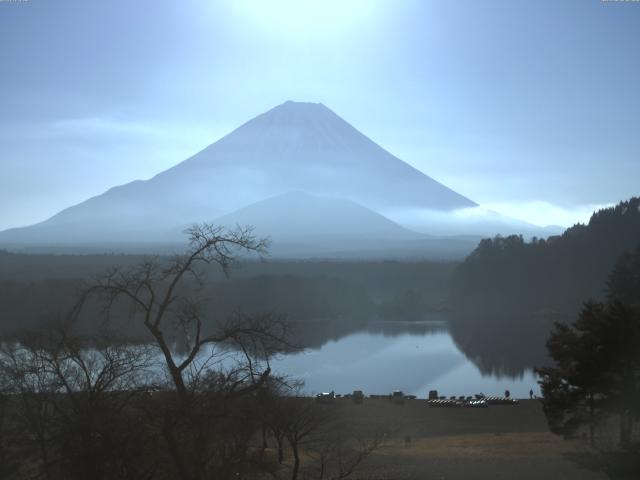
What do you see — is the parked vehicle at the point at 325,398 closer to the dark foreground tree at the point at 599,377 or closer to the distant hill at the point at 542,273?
the dark foreground tree at the point at 599,377

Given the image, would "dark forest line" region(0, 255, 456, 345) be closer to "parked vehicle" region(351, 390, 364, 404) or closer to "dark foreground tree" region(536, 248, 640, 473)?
"parked vehicle" region(351, 390, 364, 404)

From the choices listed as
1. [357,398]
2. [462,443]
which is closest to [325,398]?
[357,398]

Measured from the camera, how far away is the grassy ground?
25.4 ft

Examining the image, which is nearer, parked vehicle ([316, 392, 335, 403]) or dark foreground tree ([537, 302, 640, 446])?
dark foreground tree ([537, 302, 640, 446])

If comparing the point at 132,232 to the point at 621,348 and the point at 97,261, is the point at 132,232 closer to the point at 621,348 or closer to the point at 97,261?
the point at 97,261

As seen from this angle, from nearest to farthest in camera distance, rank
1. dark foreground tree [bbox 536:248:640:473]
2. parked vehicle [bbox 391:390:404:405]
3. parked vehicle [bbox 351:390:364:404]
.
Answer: dark foreground tree [bbox 536:248:640:473] → parked vehicle [bbox 351:390:364:404] → parked vehicle [bbox 391:390:404:405]

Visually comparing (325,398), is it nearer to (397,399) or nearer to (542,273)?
(397,399)

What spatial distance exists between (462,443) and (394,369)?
1111 cm

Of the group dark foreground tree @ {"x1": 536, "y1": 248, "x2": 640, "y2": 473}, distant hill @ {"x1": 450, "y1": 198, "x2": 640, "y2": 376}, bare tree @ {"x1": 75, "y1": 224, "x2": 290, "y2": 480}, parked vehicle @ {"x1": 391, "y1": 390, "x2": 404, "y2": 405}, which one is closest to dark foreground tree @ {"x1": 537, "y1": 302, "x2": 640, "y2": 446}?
dark foreground tree @ {"x1": 536, "y1": 248, "x2": 640, "y2": 473}

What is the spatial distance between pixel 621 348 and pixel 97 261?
4105 centimetres

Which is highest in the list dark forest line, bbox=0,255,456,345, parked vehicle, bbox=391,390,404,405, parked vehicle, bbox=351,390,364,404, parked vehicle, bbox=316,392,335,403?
dark forest line, bbox=0,255,456,345

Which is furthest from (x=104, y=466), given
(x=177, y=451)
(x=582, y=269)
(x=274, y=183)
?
(x=274, y=183)

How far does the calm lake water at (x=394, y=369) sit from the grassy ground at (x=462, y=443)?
2646 millimetres

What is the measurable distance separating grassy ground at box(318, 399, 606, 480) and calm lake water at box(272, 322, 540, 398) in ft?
8.68
